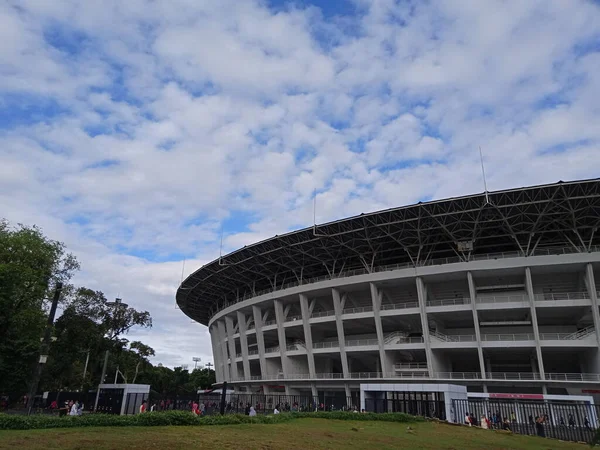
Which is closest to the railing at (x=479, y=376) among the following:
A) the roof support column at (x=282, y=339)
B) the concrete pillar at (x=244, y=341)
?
the roof support column at (x=282, y=339)

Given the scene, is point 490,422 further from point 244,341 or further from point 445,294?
point 244,341

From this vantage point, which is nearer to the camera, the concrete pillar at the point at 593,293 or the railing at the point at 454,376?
the concrete pillar at the point at 593,293

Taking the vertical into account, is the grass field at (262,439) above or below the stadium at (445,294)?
below

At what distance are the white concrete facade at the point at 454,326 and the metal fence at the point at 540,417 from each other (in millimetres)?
11252

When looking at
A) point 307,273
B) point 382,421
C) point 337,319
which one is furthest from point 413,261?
point 382,421

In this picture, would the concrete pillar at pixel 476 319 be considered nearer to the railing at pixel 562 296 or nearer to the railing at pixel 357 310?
the railing at pixel 562 296

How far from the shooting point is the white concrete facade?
4288cm

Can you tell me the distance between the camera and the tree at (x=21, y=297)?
34.6 metres

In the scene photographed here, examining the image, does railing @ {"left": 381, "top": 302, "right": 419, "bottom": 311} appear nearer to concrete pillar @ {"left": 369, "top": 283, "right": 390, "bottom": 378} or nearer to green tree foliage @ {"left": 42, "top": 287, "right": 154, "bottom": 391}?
concrete pillar @ {"left": 369, "top": 283, "right": 390, "bottom": 378}

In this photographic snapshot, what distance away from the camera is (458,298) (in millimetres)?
48375

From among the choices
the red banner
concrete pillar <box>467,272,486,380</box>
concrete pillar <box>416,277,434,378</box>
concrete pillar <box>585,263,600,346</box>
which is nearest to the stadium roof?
concrete pillar <box>585,263,600,346</box>

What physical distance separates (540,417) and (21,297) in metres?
38.5

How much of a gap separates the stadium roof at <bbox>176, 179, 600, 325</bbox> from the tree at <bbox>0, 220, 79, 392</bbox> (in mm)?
21985

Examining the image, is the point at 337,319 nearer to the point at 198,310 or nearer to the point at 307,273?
the point at 307,273
